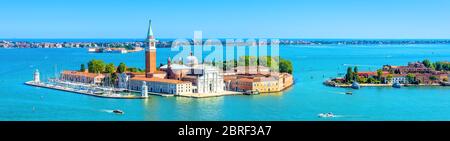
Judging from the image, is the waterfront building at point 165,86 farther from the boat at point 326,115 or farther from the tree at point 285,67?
the tree at point 285,67

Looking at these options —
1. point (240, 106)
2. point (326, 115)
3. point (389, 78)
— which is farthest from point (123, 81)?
point (389, 78)

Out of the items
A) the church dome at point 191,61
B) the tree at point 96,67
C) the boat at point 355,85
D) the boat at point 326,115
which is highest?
the church dome at point 191,61

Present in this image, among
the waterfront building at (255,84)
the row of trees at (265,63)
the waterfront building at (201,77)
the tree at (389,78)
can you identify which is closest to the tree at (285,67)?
the row of trees at (265,63)

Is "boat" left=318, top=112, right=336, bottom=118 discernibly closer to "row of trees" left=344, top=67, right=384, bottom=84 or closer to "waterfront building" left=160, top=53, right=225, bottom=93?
"waterfront building" left=160, top=53, right=225, bottom=93

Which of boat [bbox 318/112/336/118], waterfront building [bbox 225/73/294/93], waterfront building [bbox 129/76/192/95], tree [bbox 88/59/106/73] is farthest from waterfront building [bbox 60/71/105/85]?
boat [bbox 318/112/336/118]

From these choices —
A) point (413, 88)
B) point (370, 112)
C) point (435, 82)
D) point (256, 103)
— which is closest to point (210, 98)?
point (256, 103)

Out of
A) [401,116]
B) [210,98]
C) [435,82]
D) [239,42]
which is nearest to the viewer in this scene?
[401,116]
